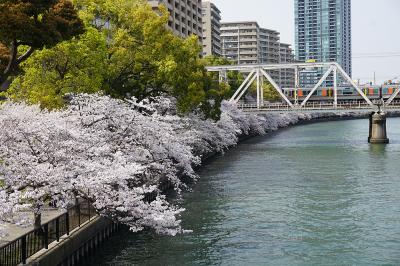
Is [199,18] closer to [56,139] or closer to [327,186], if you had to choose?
[327,186]

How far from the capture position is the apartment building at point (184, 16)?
275ft

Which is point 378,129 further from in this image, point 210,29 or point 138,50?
point 210,29

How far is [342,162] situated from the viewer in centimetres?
4400

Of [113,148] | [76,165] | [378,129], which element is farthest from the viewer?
[378,129]

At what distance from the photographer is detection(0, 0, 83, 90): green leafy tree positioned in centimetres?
1720

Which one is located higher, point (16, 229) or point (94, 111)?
point (94, 111)

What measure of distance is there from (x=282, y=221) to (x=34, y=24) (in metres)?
12.7

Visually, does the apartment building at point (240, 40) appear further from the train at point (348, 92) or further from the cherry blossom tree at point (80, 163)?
the cherry blossom tree at point (80, 163)

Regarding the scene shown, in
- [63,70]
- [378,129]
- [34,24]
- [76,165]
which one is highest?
[34,24]

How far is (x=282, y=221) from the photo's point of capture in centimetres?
2266

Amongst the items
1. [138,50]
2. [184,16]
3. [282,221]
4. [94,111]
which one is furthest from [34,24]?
[184,16]

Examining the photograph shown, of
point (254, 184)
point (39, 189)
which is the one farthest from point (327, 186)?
point (39, 189)

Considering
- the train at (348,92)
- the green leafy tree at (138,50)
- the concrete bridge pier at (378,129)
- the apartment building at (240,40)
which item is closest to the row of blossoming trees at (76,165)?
the green leafy tree at (138,50)

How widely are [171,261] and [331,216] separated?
358 inches
